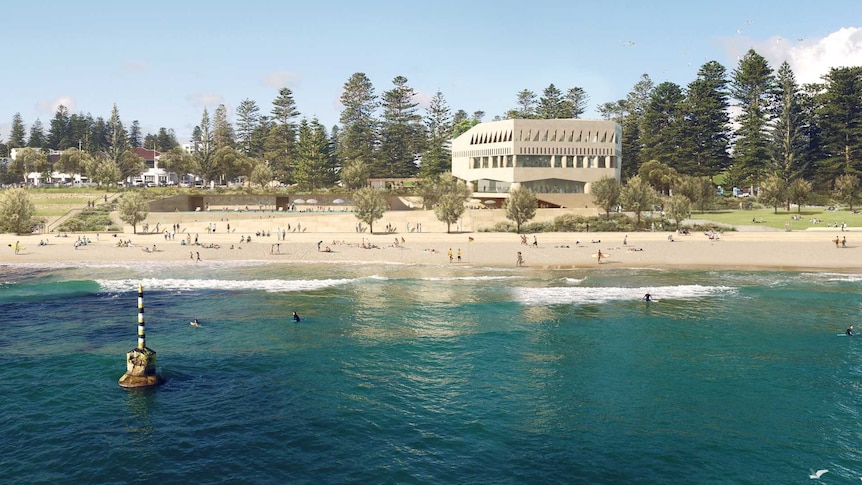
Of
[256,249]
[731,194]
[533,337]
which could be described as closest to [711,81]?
[731,194]

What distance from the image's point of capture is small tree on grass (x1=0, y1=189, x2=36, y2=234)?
220ft

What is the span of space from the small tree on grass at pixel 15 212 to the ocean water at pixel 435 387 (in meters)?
30.2

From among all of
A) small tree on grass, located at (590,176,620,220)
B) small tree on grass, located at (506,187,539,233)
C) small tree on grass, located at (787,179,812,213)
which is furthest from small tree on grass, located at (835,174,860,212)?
small tree on grass, located at (506,187,539,233)

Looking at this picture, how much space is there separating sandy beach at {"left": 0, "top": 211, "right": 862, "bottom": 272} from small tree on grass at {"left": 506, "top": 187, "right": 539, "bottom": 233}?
11.5 feet

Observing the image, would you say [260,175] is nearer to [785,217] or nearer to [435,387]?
[785,217]

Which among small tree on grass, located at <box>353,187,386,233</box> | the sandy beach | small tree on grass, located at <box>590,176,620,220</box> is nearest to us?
the sandy beach

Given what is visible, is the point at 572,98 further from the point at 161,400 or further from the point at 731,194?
the point at 161,400

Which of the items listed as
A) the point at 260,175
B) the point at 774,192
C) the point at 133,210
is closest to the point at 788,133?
the point at 774,192

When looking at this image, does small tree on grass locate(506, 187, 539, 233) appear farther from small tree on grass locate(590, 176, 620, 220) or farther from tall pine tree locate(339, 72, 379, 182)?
tall pine tree locate(339, 72, 379, 182)

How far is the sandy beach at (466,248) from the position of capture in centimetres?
5719

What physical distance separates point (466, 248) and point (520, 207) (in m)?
12.3

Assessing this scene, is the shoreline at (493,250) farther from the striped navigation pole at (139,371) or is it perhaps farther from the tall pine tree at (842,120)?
the tall pine tree at (842,120)

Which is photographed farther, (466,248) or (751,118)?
(751,118)

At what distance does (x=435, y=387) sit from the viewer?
25.0m
